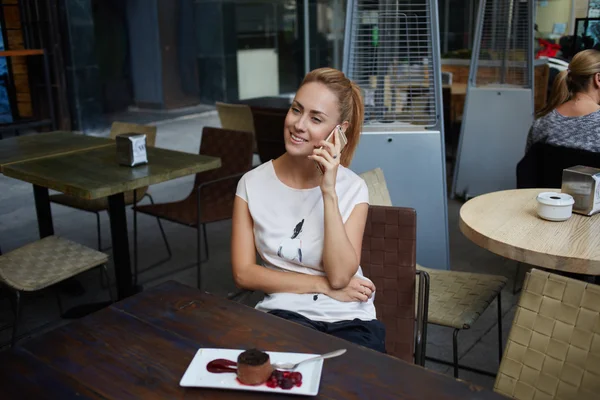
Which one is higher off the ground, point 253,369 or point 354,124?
point 354,124

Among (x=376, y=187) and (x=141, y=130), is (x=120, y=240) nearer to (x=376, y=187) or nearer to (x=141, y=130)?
(x=141, y=130)

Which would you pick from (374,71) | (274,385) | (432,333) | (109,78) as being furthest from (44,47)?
(274,385)

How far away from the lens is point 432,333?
124 inches

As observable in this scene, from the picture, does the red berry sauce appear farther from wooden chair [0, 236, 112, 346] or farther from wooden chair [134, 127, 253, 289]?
wooden chair [134, 127, 253, 289]

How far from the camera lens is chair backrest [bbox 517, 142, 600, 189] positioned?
3072 millimetres

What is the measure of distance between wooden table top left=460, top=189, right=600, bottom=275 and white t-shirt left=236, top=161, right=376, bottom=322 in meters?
0.57

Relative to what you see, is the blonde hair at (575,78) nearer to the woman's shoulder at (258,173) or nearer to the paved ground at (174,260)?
the paved ground at (174,260)

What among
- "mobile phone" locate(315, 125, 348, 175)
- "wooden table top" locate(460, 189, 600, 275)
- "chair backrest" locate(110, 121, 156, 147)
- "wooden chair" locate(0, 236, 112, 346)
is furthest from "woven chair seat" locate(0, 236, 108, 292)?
"wooden table top" locate(460, 189, 600, 275)

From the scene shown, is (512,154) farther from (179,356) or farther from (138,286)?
(179,356)

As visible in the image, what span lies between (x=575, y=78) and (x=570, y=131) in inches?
12.5

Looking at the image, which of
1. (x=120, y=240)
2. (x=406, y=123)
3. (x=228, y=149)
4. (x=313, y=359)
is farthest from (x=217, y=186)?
(x=313, y=359)

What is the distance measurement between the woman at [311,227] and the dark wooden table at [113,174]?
112cm

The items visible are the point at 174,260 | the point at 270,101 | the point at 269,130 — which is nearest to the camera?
the point at 174,260

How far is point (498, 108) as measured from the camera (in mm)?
5188
